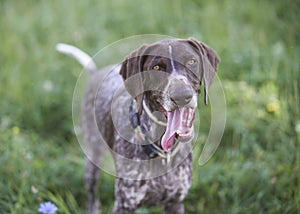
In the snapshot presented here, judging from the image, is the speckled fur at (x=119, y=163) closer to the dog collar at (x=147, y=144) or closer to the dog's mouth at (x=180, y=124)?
the dog collar at (x=147, y=144)

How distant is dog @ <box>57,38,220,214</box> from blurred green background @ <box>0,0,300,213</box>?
0.71 meters

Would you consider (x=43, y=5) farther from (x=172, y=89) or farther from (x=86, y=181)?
(x=172, y=89)

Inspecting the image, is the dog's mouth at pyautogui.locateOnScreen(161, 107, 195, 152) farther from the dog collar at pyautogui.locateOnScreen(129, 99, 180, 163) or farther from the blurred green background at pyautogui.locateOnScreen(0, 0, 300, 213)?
the blurred green background at pyautogui.locateOnScreen(0, 0, 300, 213)

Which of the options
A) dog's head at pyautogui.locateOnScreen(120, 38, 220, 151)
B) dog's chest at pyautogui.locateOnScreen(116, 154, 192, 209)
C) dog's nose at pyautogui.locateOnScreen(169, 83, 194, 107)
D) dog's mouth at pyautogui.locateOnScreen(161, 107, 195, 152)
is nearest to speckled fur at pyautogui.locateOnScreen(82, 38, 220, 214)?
dog's chest at pyautogui.locateOnScreen(116, 154, 192, 209)

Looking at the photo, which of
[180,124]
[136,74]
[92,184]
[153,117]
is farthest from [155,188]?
[92,184]

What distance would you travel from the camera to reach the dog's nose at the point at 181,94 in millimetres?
2885

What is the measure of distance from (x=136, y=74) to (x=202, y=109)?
7.31 feet

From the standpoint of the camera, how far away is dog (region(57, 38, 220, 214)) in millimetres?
3068

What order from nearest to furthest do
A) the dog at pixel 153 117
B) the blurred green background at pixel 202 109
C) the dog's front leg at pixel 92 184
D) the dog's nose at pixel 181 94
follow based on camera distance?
1. the dog's nose at pixel 181 94
2. the dog at pixel 153 117
3. the blurred green background at pixel 202 109
4. the dog's front leg at pixel 92 184

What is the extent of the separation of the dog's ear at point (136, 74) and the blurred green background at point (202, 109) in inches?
50.9

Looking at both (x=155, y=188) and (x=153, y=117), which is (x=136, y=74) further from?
(x=155, y=188)

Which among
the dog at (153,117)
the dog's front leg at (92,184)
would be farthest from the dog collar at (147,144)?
the dog's front leg at (92,184)

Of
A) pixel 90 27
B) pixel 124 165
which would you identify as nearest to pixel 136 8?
pixel 90 27

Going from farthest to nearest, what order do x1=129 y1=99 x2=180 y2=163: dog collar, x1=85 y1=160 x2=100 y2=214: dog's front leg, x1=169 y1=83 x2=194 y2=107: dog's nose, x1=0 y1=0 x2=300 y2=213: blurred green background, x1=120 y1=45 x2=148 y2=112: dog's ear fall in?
x1=85 y1=160 x2=100 y2=214: dog's front leg < x1=0 y1=0 x2=300 y2=213: blurred green background < x1=129 y1=99 x2=180 y2=163: dog collar < x1=120 y1=45 x2=148 y2=112: dog's ear < x1=169 y1=83 x2=194 y2=107: dog's nose
